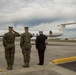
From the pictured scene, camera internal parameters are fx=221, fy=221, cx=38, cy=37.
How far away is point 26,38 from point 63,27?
1530 inches

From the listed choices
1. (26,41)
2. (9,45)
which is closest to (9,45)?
(9,45)

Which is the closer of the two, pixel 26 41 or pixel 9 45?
pixel 9 45

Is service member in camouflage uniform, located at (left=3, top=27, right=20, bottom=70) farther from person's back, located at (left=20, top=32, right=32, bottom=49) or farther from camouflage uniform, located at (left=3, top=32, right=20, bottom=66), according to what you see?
person's back, located at (left=20, top=32, right=32, bottom=49)

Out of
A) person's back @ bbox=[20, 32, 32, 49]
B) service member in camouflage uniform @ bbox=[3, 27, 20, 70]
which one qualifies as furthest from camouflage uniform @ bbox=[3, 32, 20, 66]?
person's back @ bbox=[20, 32, 32, 49]

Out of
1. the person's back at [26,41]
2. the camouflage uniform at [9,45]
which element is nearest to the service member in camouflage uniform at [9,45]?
the camouflage uniform at [9,45]

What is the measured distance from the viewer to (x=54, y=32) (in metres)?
44.8

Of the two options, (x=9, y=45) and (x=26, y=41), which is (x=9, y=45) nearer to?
(x=9, y=45)

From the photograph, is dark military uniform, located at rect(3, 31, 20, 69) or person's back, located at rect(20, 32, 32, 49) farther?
person's back, located at rect(20, 32, 32, 49)

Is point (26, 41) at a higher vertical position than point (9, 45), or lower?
higher

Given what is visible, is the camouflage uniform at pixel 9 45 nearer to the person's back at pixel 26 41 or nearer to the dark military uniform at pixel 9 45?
the dark military uniform at pixel 9 45

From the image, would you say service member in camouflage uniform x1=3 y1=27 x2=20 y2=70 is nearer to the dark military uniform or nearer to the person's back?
the dark military uniform

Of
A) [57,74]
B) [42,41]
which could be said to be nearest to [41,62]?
[42,41]

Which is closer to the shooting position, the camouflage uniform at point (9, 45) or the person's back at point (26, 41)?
the camouflage uniform at point (9, 45)

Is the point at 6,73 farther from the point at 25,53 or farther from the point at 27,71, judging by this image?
the point at 25,53
